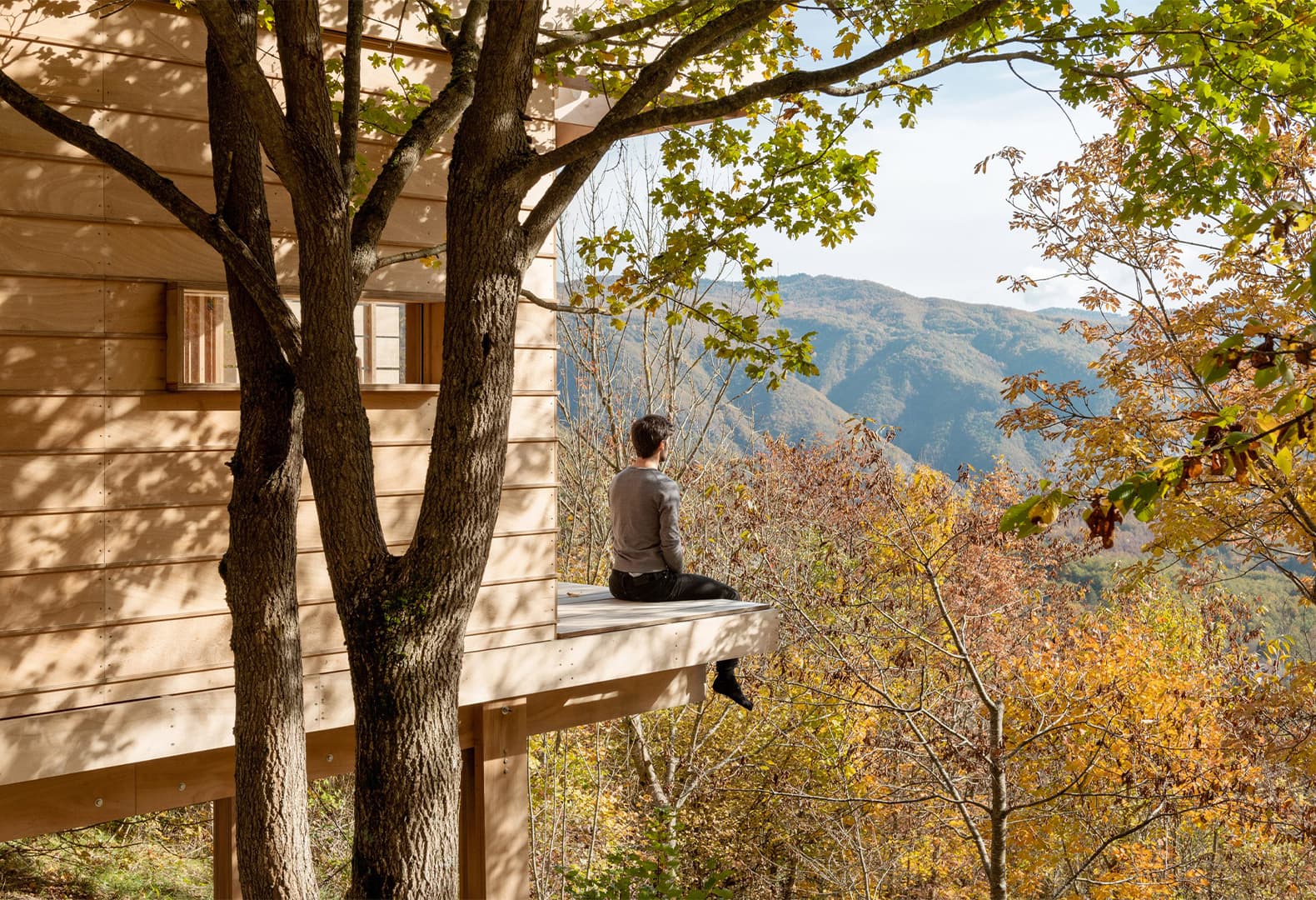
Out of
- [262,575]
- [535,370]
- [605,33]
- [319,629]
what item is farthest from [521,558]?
[605,33]

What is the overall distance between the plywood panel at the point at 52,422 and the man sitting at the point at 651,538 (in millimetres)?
2456

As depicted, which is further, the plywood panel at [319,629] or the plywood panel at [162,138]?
the plywood panel at [319,629]

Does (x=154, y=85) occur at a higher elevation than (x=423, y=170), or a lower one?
higher

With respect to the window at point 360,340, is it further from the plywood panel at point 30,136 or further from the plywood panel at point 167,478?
the plywood panel at point 30,136

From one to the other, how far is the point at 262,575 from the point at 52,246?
4.80 feet

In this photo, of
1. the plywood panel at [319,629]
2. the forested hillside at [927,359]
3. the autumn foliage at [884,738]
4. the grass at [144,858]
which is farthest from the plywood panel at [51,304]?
the forested hillside at [927,359]

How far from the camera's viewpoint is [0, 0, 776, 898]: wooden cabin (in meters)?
3.48

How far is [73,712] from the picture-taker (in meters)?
3.54

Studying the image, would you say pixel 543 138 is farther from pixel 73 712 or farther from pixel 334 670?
pixel 73 712

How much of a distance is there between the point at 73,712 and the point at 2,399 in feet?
3.47

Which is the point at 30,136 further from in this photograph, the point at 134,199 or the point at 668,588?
the point at 668,588

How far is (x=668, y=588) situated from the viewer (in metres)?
5.69

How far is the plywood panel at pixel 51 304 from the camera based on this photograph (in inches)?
136

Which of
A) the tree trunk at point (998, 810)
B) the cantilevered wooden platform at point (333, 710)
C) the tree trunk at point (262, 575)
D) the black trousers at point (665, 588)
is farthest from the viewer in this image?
the tree trunk at point (998, 810)
